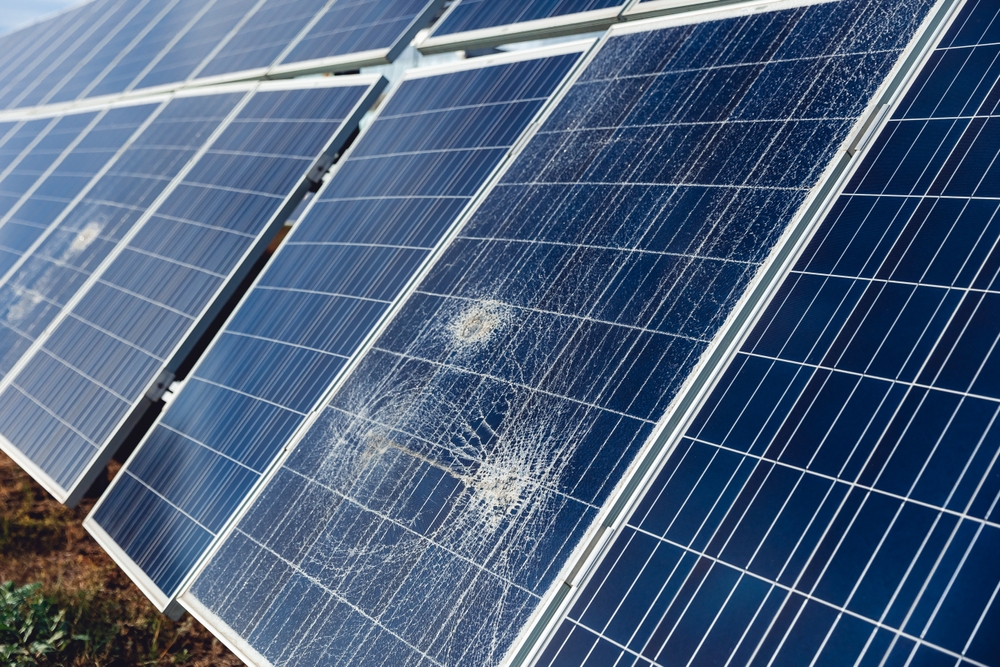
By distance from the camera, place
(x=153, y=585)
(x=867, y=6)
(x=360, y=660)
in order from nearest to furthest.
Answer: (x=360, y=660) → (x=867, y=6) → (x=153, y=585)

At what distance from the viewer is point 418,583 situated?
21.7 feet

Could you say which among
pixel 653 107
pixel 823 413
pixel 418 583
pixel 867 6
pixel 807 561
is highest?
pixel 867 6

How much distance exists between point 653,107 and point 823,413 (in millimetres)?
3727

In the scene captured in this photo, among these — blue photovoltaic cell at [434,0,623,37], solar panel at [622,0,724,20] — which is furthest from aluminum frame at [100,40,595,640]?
blue photovoltaic cell at [434,0,623,37]

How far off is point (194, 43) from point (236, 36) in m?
1.63

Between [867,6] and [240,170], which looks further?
[240,170]

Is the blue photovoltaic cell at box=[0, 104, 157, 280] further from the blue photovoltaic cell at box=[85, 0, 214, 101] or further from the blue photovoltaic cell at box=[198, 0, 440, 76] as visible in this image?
the blue photovoltaic cell at box=[198, 0, 440, 76]

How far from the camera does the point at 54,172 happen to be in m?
17.1

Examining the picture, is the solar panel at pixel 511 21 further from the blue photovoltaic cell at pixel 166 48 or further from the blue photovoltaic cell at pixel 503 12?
the blue photovoltaic cell at pixel 166 48

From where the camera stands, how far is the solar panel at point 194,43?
1357cm

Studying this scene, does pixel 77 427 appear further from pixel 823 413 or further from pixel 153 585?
pixel 823 413

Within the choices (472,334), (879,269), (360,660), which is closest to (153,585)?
(360,660)

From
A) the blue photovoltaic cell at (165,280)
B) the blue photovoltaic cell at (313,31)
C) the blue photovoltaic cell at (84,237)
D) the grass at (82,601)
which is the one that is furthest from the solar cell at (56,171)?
the grass at (82,601)

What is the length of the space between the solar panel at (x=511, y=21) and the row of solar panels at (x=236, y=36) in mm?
16
